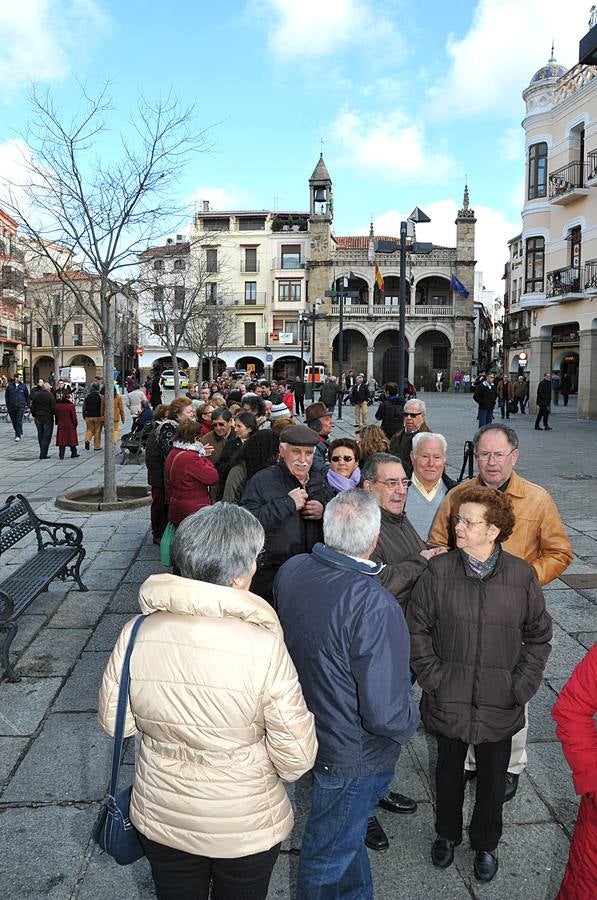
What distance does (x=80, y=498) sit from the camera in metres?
10.4

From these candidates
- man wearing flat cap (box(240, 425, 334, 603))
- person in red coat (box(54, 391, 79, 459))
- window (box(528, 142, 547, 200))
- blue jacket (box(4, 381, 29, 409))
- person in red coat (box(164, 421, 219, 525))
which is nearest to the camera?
man wearing flat cap (box(240, 425, 334, 603))

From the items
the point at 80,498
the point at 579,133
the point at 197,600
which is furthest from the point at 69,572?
the point at 579,133

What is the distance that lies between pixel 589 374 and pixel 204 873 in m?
24.6

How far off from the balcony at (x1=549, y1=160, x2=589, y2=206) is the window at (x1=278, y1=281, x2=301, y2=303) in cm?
3333

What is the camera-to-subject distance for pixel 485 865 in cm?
286

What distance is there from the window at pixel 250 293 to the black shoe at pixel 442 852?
58.0 m

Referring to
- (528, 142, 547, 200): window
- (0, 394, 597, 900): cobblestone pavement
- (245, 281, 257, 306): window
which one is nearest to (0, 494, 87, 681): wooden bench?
(0, 394, 597, 900): cobblestone pavement

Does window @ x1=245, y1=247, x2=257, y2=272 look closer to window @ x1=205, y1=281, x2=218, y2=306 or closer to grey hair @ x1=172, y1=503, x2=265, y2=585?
window @ x1=205, y1=281, x2=218, y2=306

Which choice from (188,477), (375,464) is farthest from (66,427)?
(375,464)

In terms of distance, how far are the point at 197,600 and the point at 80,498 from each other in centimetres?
890

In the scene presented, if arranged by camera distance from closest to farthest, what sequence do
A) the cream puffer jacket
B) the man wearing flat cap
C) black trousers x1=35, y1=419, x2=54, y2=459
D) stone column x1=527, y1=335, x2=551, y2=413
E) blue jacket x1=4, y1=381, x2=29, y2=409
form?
the cream puffer jacket < the man wearing flat cap < black trousers x1=35, y1=419, x2=54, y2=459 < blue jacket x1=4, y1=381, x2=29, y2=409 < stone column x1=527, y1=335, x2=551, y2=413

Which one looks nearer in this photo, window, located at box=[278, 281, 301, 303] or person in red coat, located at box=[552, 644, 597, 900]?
person in red coat, located at box=[552, 644, 597, 900]

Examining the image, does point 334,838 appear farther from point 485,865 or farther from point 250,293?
point 250,293

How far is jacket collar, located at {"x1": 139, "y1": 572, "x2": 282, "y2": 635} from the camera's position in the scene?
1.97m
